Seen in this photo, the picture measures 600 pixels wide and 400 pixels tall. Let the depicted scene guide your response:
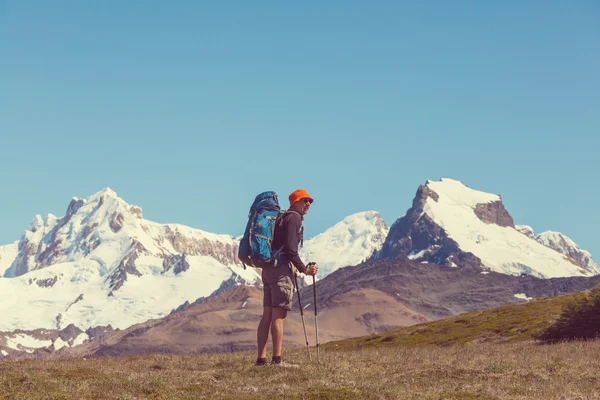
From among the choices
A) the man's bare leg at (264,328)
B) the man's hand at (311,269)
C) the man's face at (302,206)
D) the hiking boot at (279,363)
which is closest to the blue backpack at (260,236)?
the man's face at (302,206)

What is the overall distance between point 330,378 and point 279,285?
3392mm

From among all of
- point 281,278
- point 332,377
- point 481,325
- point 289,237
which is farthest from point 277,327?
point 481,325

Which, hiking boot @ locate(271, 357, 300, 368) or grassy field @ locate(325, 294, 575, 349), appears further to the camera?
grassy field @ locate(325, 294, 575, 349)

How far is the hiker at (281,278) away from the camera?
961 inches

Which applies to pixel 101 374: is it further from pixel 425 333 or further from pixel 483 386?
pixel 425 333

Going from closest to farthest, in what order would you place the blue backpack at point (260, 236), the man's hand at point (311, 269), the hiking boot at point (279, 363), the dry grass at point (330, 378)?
the dry grass at point (330, 378), the blue backpack at point (260, 236), the hiking boot at point (279, 363), the man's hand at point (311, 269)

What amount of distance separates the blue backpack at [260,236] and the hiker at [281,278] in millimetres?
243

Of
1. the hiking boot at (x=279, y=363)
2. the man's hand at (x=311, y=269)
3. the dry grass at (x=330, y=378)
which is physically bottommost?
the dry grass at (x=330, y=378)

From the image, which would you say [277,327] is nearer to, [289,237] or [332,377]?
[289,237]

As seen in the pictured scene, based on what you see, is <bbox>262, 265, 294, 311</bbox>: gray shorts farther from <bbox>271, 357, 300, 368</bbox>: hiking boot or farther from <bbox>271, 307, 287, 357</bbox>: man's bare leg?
<bbox>271, 357, 300, 368</bbox>: hiking boot

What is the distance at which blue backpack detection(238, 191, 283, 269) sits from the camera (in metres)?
24.0

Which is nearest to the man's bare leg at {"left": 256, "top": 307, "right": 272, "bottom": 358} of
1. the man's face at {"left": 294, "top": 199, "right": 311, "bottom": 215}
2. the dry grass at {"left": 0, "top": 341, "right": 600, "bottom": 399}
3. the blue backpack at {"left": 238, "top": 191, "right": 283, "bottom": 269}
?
the dry grass at {"left": 0, "top": 341, "right": 600, "bottom": 399}

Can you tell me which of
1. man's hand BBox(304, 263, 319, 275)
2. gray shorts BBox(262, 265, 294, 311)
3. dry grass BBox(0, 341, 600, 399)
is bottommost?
dry grass BBox(0, 341, 600, 399)

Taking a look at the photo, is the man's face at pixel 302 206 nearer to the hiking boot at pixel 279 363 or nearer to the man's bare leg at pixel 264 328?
the man's bare leg at pixel 264 328
